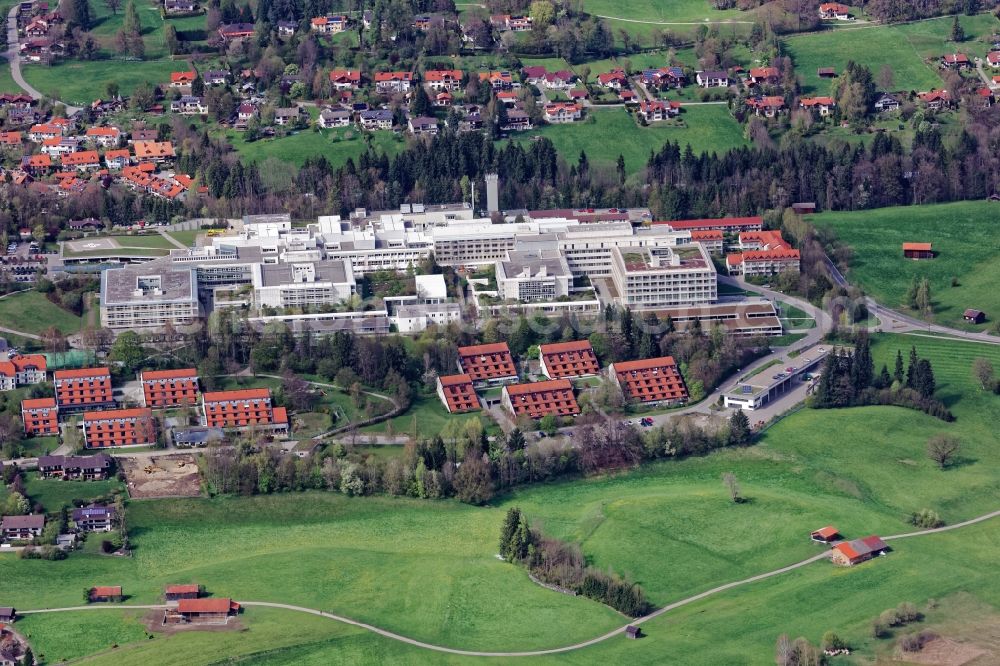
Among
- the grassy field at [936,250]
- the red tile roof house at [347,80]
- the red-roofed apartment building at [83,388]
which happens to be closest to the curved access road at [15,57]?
the red tile roof house at [347,80]

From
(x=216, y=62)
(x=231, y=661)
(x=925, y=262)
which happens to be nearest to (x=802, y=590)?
(x=231, y=661)

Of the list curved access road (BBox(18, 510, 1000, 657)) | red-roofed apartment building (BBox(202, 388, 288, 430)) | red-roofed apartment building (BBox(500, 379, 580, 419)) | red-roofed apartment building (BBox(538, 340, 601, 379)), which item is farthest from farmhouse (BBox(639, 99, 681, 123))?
curved access road (BBox(18, 510, 1000, 657))

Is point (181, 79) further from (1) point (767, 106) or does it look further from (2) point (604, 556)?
(2) point (604, 556)

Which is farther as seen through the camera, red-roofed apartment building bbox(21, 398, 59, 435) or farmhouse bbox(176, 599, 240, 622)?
red-roofed apartment building bbox(21, 398, 59, 435)

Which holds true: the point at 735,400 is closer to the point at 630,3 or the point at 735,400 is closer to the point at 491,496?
the point at 491,496

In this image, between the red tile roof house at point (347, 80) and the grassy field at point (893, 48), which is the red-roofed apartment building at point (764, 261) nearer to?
the grassy field at point (893, 48)

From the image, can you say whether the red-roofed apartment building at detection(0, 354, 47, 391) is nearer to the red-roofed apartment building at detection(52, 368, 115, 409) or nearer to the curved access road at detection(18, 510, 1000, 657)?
the red-roofed apartment building at detection(52, 368, 115, 409)
